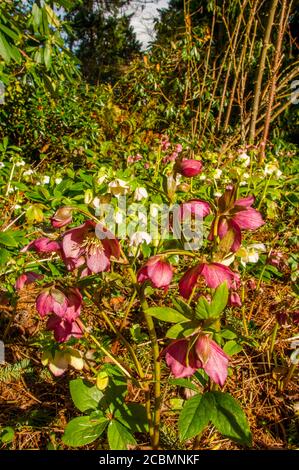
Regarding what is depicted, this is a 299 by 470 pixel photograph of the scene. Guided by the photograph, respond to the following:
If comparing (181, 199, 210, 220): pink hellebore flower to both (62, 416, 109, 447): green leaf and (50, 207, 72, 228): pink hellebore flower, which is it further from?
(62, 416, 109, 447): green leaf

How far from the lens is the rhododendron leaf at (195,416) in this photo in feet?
1.77

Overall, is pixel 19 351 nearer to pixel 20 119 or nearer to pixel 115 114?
pixel 20 119

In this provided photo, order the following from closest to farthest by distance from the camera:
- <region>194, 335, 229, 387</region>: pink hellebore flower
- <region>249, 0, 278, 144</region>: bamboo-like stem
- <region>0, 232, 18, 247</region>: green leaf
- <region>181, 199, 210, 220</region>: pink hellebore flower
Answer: <region>194, 335, 229, 387</region>: pink hellebore flower → <region>181, 199, 210, 220</region>: pink hellebore flower → <region>0, 232, 18, 247</region>: green leaf → <region>249, 0, 278, 144</region>: bamboo-like stem

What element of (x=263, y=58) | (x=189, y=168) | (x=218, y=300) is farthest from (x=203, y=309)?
(x=263, y=58)

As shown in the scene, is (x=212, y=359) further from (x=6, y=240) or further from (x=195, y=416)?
(x=6, y=240)

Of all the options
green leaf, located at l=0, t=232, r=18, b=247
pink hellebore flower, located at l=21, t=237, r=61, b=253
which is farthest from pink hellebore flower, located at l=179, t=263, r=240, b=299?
green leaf, located at l=0, t=232, r=18, b=247

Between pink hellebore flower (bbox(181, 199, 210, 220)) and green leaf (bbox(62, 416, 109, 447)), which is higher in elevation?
pink hellebore flower (bbox(181, 199, 210, 220))

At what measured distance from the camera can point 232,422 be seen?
0.55 metres

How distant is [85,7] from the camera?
10875 mm

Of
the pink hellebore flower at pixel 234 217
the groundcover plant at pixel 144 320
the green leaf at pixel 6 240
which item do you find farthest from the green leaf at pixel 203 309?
the green leaf at pixel 6 240

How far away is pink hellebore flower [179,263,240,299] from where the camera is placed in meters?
0.52

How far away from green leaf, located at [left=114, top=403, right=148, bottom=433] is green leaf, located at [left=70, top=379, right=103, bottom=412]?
1.8 inches

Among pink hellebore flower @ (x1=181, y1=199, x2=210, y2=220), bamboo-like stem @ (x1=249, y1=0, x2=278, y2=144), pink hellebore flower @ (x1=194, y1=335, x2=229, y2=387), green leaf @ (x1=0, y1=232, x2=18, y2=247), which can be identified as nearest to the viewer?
pink hellebore flower @ (x1=194, y1=335, x2=229, y2=387)
